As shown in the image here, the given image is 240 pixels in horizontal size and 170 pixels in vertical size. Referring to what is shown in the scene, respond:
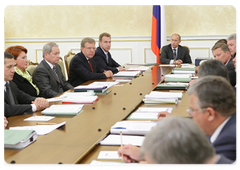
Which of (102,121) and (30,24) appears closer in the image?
(102,121)

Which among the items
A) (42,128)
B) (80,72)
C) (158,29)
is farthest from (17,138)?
(158,29)

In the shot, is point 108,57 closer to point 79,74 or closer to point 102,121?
point 79,74

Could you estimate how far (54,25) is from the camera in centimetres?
841

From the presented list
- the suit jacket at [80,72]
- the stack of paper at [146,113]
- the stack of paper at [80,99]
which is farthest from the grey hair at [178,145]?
the suit jacket at [80,72]

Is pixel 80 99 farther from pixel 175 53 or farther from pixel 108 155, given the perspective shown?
pixel 175 53

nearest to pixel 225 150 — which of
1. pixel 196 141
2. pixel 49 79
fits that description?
pixel 196 141

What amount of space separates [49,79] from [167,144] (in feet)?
11.4

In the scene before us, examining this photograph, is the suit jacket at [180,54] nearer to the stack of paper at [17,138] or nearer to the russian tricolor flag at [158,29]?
the russian tricolor flag at [158,29]

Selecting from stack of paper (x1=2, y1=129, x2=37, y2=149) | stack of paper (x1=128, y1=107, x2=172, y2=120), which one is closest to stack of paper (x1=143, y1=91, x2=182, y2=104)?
stack of paper (x1=128, y1=107, x2=172, y2=120)

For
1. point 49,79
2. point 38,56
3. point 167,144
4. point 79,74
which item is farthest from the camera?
point 38,56

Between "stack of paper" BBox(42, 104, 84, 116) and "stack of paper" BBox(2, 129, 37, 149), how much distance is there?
625 mm

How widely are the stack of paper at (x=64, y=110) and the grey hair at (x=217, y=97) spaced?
4.41 ft

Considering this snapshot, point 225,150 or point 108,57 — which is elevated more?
point 108,57

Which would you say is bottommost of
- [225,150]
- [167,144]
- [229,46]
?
[225,150]
